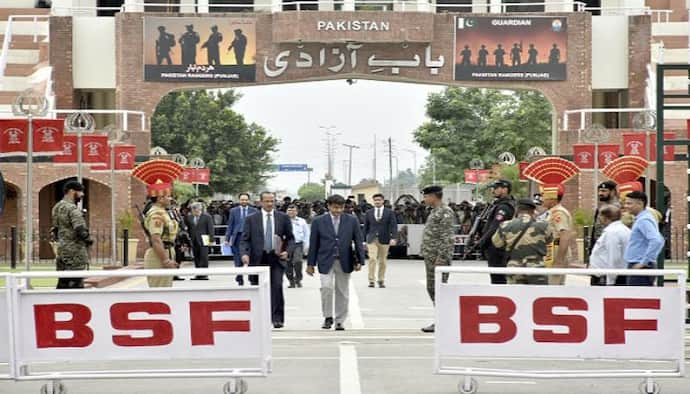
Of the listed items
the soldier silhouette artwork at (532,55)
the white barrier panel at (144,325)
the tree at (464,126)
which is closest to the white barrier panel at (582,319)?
the white barrier panel at (144,325)

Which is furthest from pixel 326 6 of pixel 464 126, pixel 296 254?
pixel 464 126

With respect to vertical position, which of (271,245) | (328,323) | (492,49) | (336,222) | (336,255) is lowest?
(328,323)

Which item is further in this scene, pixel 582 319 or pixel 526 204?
pixel 526 204

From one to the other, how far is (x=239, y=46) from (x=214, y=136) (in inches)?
1652

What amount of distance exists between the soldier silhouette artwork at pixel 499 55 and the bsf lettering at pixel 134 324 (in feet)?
104

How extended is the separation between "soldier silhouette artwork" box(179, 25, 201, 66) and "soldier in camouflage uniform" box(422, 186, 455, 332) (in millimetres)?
25451

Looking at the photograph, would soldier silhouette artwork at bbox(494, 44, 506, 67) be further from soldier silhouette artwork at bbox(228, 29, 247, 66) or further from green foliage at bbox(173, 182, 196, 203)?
green foliage at bbox(173, 182, 196, 203)

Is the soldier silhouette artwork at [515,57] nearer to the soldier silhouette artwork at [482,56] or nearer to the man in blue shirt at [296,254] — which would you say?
the soldier silhouette artwork at [482,56]

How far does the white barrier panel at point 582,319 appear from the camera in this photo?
11.6 metres

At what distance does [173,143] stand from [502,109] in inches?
756

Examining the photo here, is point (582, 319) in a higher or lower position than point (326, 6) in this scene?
lower

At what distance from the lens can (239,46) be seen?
42.1 m

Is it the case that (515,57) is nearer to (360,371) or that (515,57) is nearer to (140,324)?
(360,371)

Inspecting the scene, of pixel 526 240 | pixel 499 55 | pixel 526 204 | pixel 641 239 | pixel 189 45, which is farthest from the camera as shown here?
pixel 499 55
